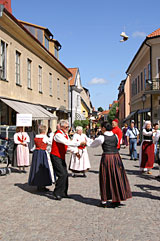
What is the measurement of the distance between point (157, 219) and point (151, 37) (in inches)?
811

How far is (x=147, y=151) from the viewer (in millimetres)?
10586

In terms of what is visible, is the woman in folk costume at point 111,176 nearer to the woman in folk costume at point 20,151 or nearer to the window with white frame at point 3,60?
the woman in folk costume at point 20,151

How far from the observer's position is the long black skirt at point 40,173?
7.64 m

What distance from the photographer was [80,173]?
35.8ft

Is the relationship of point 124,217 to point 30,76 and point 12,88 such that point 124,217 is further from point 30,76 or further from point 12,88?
point 30,76

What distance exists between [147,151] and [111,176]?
4809 millimetres

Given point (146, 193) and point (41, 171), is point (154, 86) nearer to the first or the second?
point (146, 193)

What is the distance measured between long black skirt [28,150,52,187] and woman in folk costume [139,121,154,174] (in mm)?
4009

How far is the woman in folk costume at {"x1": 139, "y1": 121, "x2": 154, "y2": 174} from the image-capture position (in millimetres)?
10516

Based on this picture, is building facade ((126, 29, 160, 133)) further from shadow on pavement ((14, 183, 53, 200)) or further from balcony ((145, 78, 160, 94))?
shadow on pavement ((14, 183, 53, 200))

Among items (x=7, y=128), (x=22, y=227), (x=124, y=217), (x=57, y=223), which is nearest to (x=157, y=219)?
(x=124, y=217)

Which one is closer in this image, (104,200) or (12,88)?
(104,200)

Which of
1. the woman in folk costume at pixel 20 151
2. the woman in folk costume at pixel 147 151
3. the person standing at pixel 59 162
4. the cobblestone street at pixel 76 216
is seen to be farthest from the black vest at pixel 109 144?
the woman in folk costume at pixel 20 151

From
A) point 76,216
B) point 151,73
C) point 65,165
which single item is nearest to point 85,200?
point 65,165
